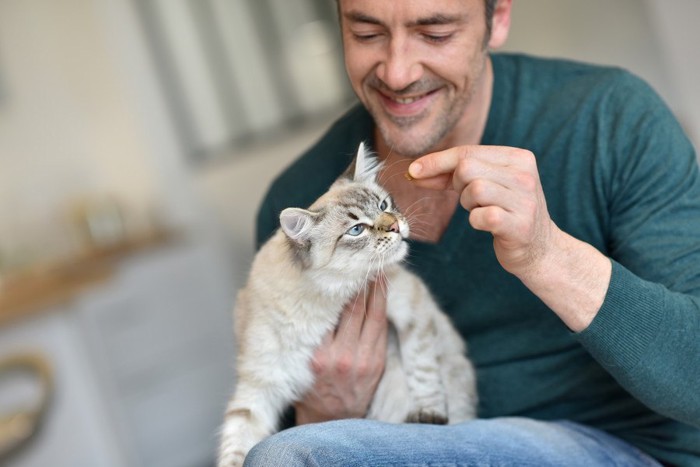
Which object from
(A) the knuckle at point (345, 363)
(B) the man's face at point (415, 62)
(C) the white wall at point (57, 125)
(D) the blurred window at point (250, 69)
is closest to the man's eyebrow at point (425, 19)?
(B) the man's face at point (415, 62)

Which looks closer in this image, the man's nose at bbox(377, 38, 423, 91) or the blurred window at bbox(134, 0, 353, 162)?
the man's nose at bbox(377, 38, 423, 91)

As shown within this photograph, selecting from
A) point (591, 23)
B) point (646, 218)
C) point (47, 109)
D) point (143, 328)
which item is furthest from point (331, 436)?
point (47, 109)

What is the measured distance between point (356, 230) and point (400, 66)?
1.01ft

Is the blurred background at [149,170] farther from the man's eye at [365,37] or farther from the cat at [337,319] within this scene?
the man's eye at [365,37]

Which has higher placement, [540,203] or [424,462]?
[540,203]

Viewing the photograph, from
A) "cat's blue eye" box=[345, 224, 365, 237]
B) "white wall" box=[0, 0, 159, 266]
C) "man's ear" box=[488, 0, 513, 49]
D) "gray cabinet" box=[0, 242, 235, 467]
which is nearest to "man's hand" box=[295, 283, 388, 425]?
"cat's blue eye" box=[345, 224, 365, 237]

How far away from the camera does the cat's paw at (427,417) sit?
1541 millimetres

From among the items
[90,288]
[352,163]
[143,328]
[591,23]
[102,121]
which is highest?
[352,163]

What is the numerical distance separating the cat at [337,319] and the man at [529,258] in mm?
41

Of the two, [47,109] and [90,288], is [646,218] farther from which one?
[47,109]

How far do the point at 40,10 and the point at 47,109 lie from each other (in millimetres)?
598

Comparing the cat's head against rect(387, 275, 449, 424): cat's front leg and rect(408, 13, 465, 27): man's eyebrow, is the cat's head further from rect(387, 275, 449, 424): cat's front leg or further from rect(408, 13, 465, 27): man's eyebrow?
rect(408, 13, 465, 27): man's eyebrow

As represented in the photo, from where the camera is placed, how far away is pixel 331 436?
126cm

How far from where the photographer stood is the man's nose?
1470mm
